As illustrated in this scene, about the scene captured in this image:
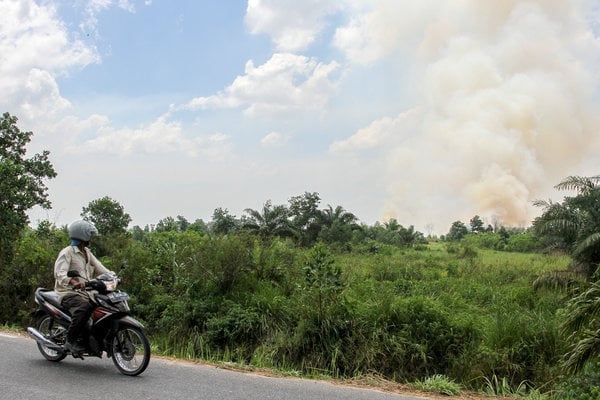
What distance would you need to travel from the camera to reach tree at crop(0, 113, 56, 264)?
12719mm

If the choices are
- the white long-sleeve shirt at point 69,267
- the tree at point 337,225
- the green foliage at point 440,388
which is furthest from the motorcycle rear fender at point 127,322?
the tree at point 337,225

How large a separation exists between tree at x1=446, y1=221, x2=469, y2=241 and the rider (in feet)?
171

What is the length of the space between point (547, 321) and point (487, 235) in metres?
38.8

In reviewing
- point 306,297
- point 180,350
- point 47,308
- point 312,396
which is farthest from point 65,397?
point 306,297

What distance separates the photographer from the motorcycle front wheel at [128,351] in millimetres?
5804

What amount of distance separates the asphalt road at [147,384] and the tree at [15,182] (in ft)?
24.2

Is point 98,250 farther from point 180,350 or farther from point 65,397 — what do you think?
point 65,397

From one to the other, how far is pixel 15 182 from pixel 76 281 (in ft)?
27.5

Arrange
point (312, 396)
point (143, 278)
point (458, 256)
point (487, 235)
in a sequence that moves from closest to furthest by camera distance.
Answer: point (312, 396) → point (143, 278) → point (458, 256) → point (487, 235)

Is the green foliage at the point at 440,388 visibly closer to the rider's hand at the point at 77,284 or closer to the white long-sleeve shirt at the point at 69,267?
the white long-sleeve shirt at the point at 69,267

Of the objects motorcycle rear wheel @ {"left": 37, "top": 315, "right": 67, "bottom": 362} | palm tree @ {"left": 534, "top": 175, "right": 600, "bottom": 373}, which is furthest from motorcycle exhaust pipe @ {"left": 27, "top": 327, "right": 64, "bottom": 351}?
palm tree @ {"left": 534, "top": 175, "right": 600, "bottom": 373}

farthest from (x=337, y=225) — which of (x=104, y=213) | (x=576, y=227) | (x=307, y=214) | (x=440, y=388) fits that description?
(x=440, y=388)

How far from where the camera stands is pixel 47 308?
21.0 feet

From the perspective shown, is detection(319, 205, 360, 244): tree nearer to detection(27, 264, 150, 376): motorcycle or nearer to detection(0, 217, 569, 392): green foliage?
detection(0, 217, 569, 392): green foliage
